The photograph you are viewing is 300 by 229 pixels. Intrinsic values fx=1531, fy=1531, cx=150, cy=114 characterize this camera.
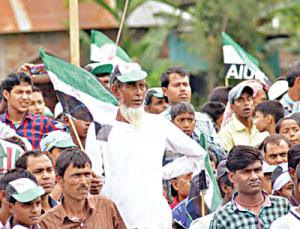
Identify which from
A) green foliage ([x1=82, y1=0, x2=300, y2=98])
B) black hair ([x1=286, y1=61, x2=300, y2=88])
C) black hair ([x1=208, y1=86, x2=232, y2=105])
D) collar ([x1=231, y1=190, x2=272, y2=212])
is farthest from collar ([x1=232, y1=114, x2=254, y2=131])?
green foliage ([x1=82, y1=0, x2=300, y2=98])

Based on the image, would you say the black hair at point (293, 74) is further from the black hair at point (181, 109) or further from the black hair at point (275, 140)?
the black hair at point (181, 109)

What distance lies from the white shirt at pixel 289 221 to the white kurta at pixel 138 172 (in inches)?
48.4

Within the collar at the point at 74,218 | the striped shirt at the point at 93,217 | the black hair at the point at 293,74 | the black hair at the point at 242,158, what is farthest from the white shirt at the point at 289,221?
the black hair at the point at 293,74

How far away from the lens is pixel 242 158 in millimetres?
12195

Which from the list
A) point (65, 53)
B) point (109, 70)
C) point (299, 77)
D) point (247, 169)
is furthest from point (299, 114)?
A: point (65, 53)

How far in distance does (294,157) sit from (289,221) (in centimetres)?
155

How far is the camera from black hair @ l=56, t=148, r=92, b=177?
12.1 metres

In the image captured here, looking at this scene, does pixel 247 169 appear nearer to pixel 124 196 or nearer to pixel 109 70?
pixel 124 196

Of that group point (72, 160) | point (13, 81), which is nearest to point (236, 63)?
point (13, 81)

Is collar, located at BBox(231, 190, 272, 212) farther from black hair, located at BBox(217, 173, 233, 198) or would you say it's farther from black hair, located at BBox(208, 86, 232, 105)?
black hair, located at BBox(208, 86, 232, 105)

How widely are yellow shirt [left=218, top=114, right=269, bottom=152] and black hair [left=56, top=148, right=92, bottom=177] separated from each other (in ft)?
11.0

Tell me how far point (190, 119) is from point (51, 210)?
2614 mm

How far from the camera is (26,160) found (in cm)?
1260

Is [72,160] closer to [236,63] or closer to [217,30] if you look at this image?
[236,63]
